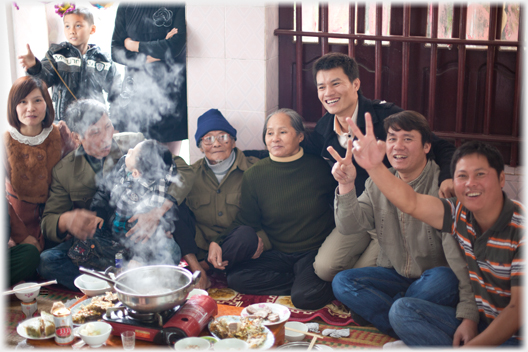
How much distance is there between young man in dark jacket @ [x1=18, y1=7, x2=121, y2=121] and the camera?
432 cm

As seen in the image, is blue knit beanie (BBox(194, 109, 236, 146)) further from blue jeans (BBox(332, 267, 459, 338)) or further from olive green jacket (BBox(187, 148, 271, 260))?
blue jeans (BBox(332, 267, 459, 338))

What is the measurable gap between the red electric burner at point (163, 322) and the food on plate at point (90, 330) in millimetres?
61

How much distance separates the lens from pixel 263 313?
2.66 metres

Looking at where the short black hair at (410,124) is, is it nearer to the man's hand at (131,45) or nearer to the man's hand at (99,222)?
the man's hand at (99,222)

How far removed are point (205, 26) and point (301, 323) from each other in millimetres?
2463

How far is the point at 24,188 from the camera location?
3.59m

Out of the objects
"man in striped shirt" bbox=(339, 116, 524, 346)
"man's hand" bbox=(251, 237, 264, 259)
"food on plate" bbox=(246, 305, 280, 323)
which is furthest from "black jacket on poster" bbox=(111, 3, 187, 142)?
"man in striped shirt" bbox=(339, 116, 524, 346)

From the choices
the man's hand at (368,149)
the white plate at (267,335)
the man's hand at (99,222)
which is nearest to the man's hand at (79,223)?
the man's hand at (99,222)

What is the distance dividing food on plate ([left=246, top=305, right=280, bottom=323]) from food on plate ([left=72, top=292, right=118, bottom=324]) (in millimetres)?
691

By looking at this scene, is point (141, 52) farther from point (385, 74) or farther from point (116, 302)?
point (116, 302)

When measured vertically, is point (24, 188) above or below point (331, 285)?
above

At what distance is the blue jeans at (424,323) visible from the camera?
252cm

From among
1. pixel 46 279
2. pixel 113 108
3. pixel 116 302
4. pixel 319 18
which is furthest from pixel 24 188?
pixel 319 18

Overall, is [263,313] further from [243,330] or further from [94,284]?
[94,284]
